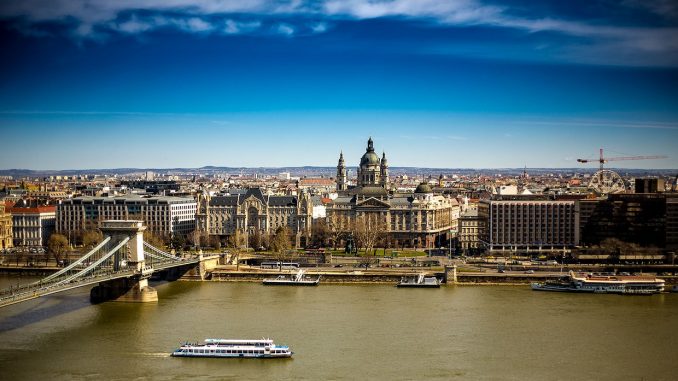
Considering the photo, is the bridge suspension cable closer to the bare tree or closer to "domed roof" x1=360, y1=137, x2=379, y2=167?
the bare tree

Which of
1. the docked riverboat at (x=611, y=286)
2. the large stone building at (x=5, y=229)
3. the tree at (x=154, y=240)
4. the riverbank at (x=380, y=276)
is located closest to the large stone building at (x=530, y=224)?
the riverbank at (x=380, y=276)

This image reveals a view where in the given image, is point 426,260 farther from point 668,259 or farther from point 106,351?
point 106,351

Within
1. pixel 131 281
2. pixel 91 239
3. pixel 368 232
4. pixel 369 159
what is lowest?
pixel 131 281

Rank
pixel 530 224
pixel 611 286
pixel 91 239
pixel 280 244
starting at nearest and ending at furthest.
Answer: pixel 611 286, pixel 280 244, pixel 91 239, pixel 530 224

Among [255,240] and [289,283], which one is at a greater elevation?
[255,240]

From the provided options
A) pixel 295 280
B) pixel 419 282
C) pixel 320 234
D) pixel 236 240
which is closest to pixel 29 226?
pixel 236 240

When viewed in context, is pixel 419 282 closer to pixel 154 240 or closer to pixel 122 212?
pixel 154 240

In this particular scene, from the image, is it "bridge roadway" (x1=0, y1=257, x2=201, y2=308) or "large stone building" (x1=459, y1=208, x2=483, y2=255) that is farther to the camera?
"large stone building" (x1=459, y1=208, x2=483, y2=255)

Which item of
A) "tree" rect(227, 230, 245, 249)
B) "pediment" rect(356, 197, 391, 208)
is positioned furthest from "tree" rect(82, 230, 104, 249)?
"pediment" rect(356, 197, 391, 208)
